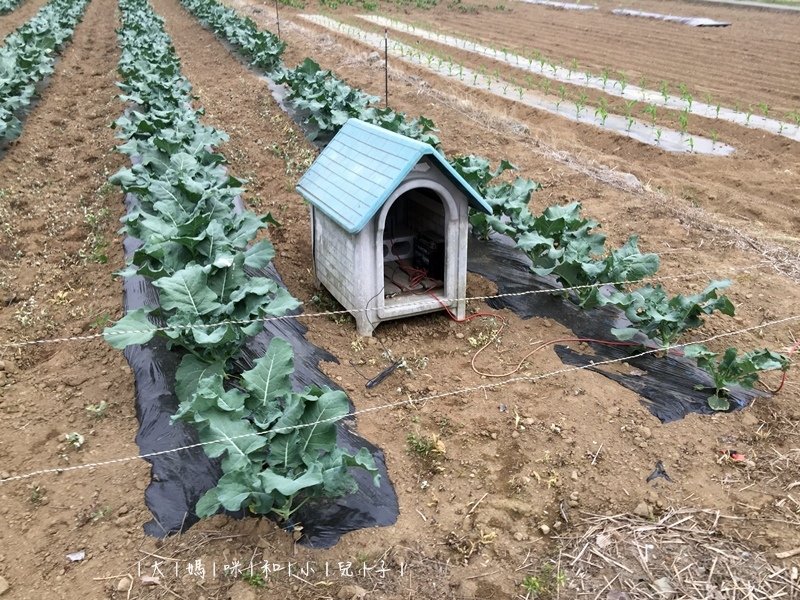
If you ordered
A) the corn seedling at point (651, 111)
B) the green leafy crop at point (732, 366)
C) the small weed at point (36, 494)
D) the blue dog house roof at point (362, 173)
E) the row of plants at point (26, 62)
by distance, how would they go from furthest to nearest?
the corn seedling at point (651, 111) → the row of plants at point (26, 62) → the blue dog house roof at point (362, 173) → the green leafy crop at point (732, 366) → the small weed at point (36, 494)

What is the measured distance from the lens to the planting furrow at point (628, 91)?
10.9 m

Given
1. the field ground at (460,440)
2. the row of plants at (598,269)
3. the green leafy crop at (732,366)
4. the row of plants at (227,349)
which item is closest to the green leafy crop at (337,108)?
the field ground at (460,440)

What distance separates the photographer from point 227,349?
3906 millimetres

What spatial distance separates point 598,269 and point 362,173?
1.95m

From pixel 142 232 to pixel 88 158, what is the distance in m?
4.65

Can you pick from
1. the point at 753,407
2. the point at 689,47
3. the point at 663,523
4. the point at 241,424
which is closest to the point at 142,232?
the point at 241,424

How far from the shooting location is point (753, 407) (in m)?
4.10

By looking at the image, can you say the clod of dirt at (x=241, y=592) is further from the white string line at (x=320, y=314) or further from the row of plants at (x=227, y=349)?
the white string line at (x=320, y=314)

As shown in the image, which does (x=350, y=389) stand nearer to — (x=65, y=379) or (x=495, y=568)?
(x=495, y=568)

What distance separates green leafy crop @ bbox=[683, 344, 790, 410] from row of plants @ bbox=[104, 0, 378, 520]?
7.75 ft

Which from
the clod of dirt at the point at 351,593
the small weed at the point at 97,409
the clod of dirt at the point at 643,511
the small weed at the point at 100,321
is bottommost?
the clod of dirt at the point at 643,511

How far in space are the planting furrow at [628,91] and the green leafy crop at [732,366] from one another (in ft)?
25.4

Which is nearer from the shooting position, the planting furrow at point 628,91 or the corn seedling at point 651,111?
the corn seedling at point 651,111

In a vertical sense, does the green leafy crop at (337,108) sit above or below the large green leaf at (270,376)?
above
